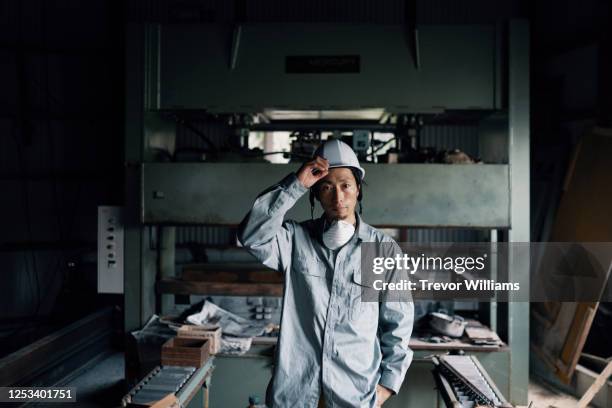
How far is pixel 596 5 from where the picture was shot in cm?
423

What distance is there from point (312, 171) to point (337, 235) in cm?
25

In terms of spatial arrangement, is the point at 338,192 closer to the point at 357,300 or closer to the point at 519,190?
the point at 357,300

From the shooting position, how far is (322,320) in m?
1.62

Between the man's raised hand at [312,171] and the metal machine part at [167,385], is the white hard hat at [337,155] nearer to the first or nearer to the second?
the man's raised hand at [312,171]

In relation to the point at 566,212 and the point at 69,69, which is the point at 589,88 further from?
the point at 69,69

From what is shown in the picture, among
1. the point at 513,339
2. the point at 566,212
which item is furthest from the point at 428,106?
the point at 566,212

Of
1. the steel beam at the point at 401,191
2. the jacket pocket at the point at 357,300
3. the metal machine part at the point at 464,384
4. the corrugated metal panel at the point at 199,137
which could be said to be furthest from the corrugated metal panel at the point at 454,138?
the jacket pocket at the point at 357,300

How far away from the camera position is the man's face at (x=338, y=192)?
1.64 meters

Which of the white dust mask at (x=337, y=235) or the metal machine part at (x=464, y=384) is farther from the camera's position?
the metal machine part at (x=464, y=384)

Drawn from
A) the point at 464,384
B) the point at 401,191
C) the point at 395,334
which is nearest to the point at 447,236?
the point at 401,191

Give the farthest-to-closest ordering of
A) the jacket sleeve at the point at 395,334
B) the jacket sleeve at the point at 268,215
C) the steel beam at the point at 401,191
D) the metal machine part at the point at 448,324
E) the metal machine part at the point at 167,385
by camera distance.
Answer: the metal machine part at the point at 448,324, the steel beam at the point at 401,191, the metal machine part at the point at 167,385, the jacket sleeve at the point at 395,334, the jacket sleeve at the point at 268,215

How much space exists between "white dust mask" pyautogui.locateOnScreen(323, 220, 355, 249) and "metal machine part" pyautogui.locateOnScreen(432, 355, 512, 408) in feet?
2.67

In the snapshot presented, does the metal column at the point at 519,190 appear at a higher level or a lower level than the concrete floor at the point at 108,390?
higher

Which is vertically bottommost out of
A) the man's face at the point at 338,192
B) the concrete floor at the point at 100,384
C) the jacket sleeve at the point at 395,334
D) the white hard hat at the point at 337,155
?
the concrete floor at the point at 100,384
